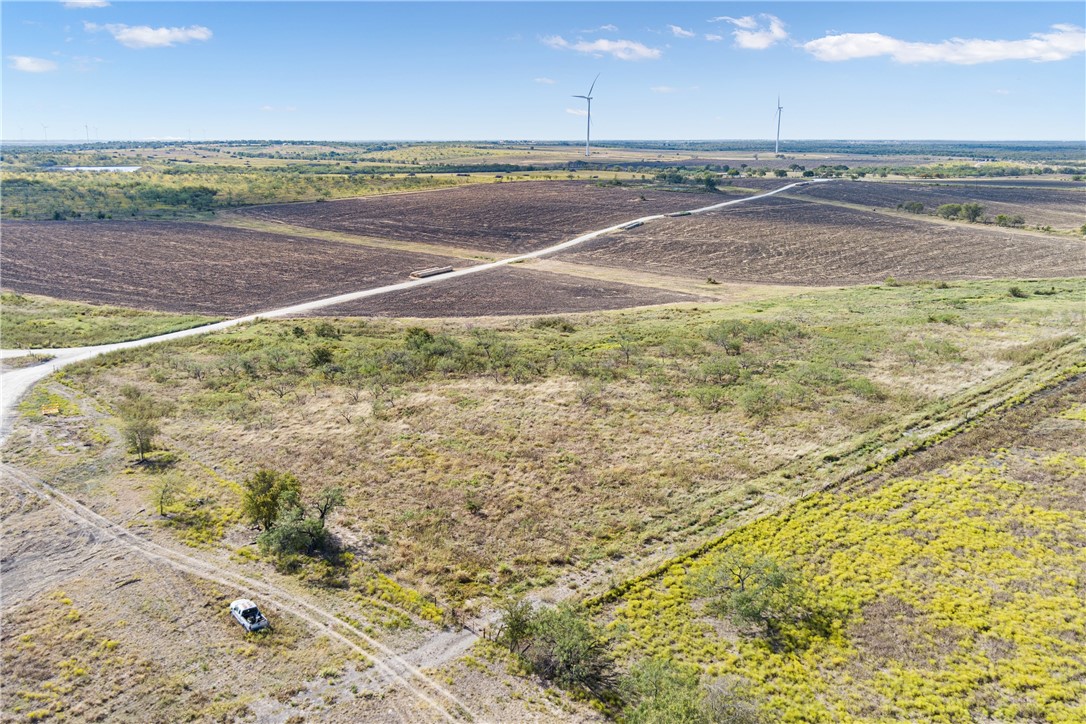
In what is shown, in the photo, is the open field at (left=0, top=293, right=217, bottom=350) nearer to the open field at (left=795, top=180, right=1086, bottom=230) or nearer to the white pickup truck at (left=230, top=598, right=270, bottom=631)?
the white pickup truck at (left=230, top=598, right=270, bottom=631)

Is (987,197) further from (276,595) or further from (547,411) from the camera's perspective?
(276,595)

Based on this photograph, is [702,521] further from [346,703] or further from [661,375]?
[661,375]

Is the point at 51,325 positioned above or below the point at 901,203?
below

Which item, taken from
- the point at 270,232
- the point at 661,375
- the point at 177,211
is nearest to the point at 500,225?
the point at 270,232

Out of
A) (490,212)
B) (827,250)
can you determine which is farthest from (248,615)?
(490,212)

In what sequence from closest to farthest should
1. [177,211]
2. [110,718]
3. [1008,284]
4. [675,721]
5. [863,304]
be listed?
1. [675,721]
2. [110,718]
3. [863,304]
4. [1008,284]
5. [177,211]

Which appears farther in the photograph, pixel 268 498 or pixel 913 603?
pixel 268 498

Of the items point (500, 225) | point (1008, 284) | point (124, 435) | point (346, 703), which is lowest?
point (346, 703)
